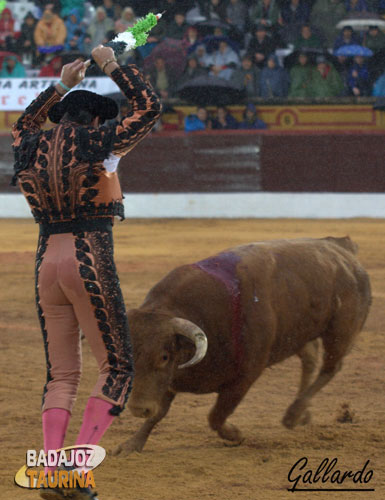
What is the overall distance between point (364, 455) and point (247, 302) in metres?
0.82

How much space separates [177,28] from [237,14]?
3.42ft

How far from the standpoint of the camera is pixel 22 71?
1463cm

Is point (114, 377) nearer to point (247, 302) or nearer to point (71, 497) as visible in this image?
point (71, 497)

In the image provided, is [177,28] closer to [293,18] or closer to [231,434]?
[293,18]

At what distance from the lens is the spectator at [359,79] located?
1391 cm

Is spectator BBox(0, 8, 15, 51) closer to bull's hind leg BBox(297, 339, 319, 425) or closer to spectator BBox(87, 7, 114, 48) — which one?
spectator BBox(87, 7, 114, 48)

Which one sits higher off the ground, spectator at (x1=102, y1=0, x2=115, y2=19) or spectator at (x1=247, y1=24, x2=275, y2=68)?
spectator at (x1=102, y1=0, x2=115, y2=19)

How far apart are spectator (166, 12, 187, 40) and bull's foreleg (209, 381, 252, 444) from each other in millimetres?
11646

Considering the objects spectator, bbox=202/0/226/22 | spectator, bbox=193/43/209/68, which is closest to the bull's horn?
spectator, bbox=193/43/209/68

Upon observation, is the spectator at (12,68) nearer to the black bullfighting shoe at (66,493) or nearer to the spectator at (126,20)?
the spectator at (126,20)

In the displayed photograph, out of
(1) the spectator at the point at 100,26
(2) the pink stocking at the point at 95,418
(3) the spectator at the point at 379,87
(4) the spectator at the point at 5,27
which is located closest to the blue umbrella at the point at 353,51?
(3) the spectator at the point at 379,87

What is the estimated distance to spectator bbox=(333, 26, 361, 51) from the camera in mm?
14000

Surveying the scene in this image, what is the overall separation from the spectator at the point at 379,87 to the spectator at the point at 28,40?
226 inches

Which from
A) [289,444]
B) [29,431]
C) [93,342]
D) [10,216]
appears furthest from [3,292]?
[10,216]
